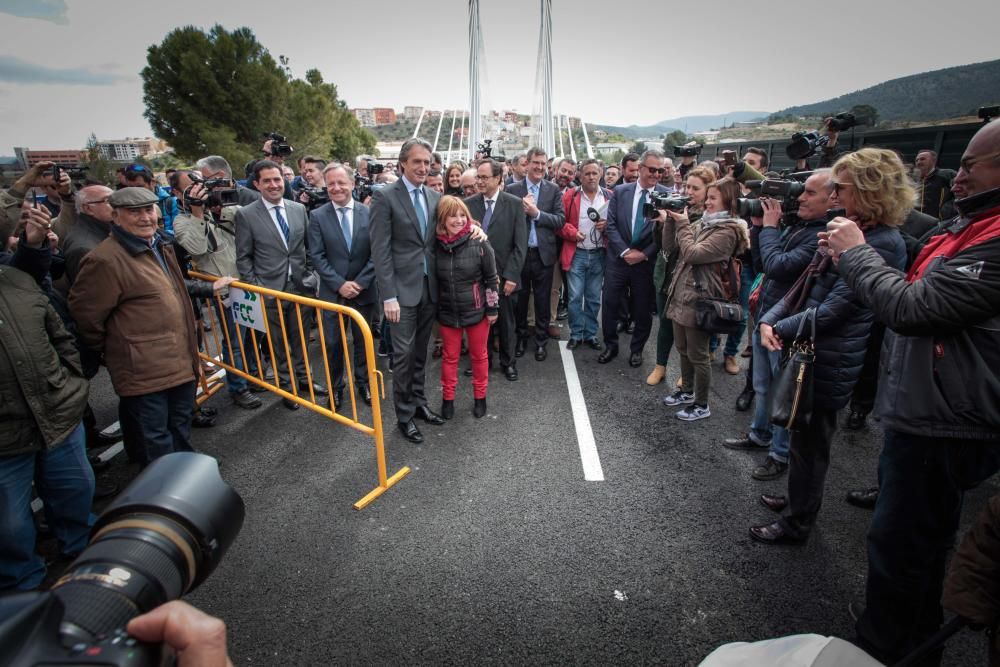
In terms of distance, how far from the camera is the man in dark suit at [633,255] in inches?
186

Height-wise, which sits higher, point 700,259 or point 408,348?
point 700,259

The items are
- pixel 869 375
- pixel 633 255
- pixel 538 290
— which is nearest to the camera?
pixel 869 375

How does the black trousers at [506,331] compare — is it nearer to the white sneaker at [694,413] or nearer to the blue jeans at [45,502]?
the white sneaker at [694,413]

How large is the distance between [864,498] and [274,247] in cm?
469

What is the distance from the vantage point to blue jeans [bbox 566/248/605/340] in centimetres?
542

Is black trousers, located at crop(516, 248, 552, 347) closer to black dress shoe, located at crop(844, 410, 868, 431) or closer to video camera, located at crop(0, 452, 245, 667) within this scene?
black dress shoe, located at crop(844, 410, 868, 431)

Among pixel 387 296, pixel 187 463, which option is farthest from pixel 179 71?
pixel 187 463

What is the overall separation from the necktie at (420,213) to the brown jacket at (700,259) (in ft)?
6.78

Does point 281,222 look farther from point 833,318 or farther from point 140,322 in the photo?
point 833,318

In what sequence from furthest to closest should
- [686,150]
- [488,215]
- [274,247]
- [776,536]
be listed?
[686,150], [488,215], [274,247], [776,536]

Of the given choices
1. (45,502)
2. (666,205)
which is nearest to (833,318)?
(666,205)

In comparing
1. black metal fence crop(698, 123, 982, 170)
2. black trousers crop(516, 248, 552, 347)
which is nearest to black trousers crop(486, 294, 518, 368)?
black trousers crop(516, 248, 552, 347)

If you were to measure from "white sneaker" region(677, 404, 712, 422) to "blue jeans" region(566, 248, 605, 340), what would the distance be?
5.89 feet

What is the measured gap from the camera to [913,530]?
1822 millimetres
